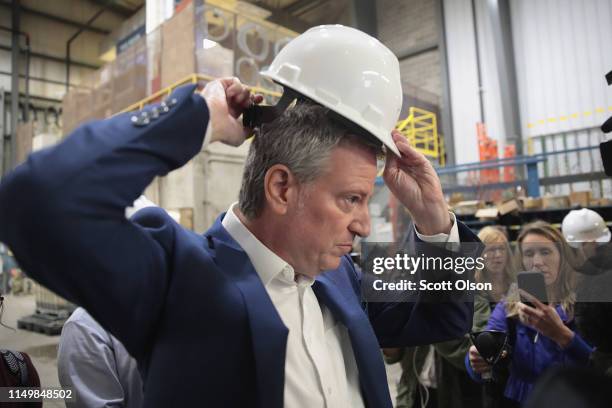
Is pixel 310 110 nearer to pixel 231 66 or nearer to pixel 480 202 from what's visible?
pixel 231 66

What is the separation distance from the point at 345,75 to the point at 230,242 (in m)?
0.44

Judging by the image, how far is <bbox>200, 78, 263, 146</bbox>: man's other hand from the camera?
2.54 ft

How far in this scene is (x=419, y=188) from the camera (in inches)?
42.2

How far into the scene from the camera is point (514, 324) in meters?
1.36

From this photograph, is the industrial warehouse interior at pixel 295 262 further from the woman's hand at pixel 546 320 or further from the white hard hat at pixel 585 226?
the white hard hat at pixel 585 226

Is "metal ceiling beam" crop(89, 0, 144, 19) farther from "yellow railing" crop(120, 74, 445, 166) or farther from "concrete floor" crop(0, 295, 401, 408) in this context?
"concrete floor" crop(0, 295, 401, 408)

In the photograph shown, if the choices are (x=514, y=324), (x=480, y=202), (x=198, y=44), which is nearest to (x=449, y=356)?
(x=514, y=324)

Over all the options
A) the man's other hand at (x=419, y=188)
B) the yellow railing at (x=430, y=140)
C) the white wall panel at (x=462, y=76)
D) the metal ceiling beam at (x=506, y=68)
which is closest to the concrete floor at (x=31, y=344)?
the man's other hand at (x=419, y=188)

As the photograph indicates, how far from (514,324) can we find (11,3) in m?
2.14

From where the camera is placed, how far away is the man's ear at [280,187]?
839 mm

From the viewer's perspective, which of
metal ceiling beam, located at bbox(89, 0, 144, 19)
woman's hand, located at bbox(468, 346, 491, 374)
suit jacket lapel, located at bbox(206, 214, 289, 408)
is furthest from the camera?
metal ceiling beam, located at bbox(89, 0, 144, 19)

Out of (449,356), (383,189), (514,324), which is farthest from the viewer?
(383,189)

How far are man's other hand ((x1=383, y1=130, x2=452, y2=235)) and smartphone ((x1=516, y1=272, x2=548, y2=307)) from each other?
32 cm

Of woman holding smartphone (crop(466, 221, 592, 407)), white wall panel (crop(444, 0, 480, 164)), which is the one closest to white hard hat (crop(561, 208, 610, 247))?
woman holding smartphone (crop(466, 221, 592, 407))
